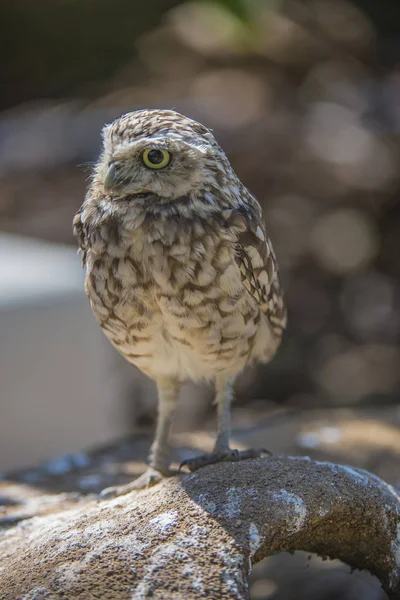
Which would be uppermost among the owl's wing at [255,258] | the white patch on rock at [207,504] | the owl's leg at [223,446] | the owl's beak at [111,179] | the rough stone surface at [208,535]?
the owl's beak at [111,179]

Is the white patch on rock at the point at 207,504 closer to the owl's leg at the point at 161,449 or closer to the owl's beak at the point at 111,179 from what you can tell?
the owl's leg at the point at 161,449

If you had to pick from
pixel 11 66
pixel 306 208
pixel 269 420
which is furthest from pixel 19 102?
pixel 269 420

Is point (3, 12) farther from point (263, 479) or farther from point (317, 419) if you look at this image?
point (263, 479)

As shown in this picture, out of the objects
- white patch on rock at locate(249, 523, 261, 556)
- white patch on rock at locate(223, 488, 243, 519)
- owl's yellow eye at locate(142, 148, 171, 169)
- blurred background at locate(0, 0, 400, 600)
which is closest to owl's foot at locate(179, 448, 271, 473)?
white patch on rock at locate(223, 488, 243, 519)

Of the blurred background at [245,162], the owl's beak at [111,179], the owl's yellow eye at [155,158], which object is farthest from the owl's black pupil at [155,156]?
the blurred background at [245,162]

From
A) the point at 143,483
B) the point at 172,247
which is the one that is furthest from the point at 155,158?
the point at 143,483

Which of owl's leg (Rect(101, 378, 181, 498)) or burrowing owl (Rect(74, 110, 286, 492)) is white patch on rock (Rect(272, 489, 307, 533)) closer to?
burrowing owl (Rect(74, 110, 286, 492))
